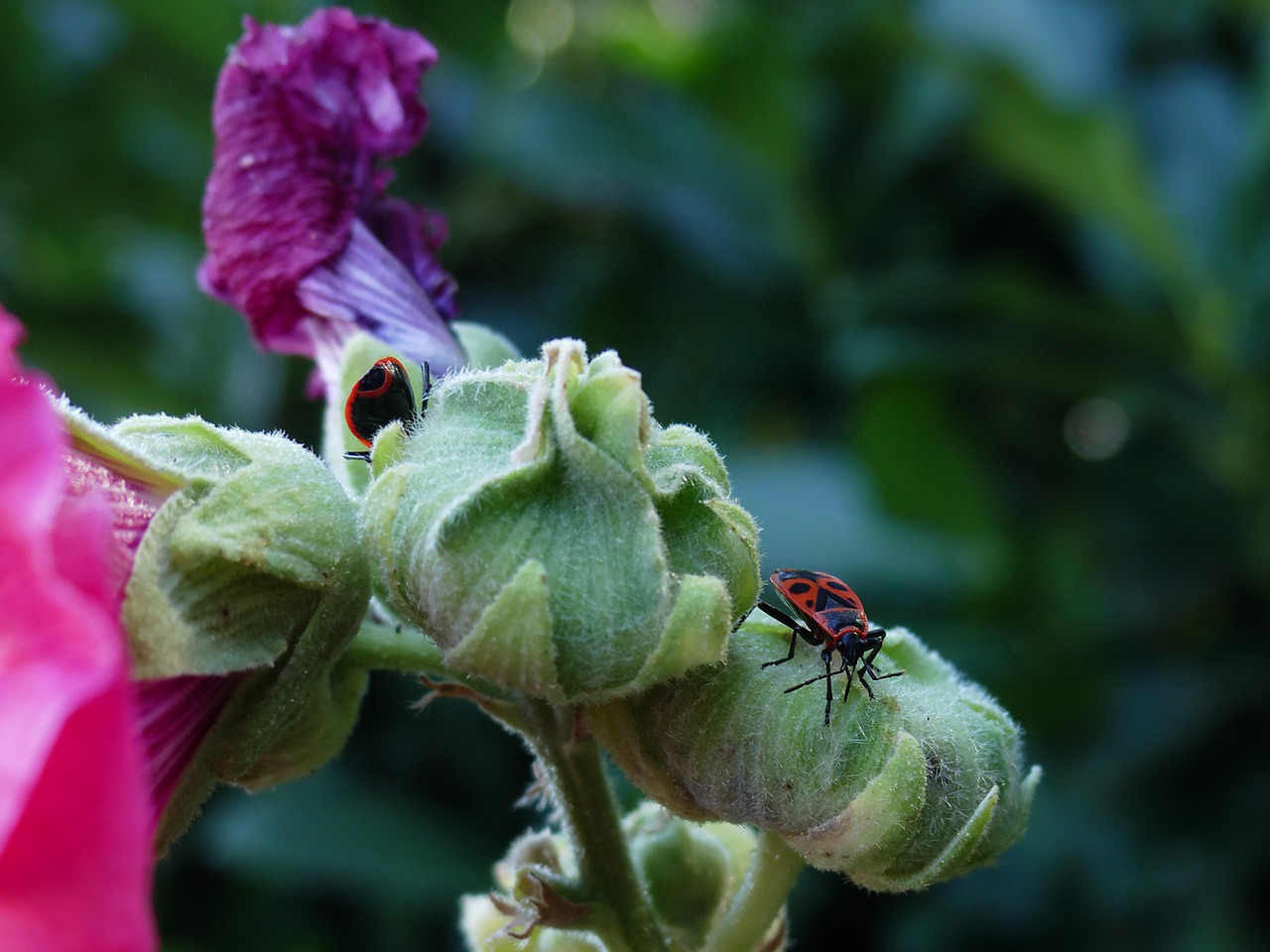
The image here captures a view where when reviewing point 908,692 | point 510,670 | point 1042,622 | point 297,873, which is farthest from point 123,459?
point 1042,622

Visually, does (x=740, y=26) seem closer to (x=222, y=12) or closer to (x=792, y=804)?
(x=222, y=12)

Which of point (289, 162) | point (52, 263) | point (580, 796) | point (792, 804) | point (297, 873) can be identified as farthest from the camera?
point (52, 263)

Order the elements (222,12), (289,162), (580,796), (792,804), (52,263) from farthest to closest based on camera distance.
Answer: (52,263) < (222,12) < (289,162) < (580,796) < (792,804)

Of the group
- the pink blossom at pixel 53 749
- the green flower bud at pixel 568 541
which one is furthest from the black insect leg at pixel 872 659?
the pink blossom at pixel 53 749

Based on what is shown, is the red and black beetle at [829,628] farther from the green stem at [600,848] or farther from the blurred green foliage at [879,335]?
the blurred green foliage at [879,335]

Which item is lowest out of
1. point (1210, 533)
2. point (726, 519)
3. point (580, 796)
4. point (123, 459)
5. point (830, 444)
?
point (123, 459)

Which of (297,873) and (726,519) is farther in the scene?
(297,873)

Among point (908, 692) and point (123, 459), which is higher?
point (908, 692)
